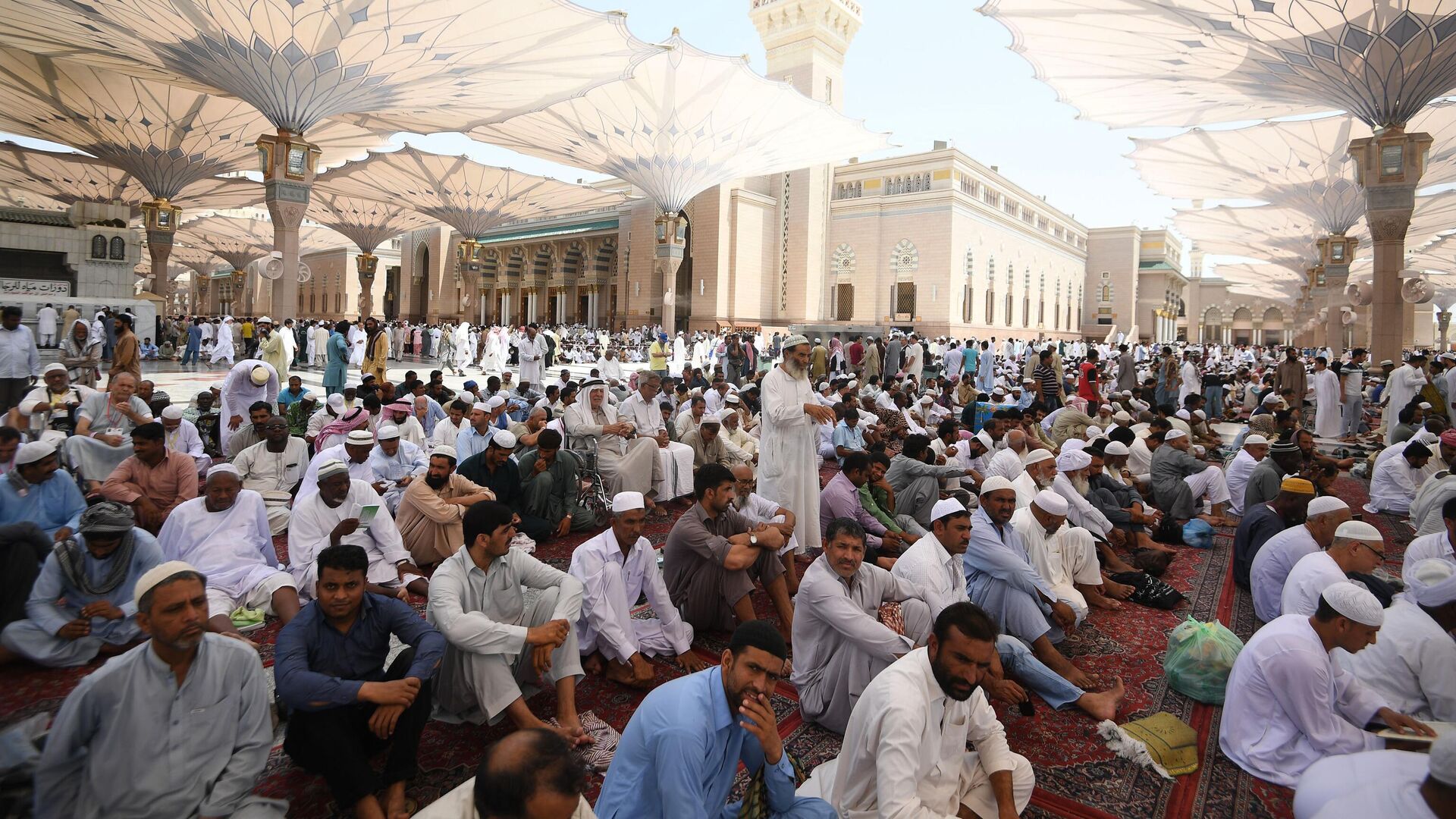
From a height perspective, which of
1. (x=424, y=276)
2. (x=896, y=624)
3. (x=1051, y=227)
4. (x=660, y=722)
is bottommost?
(x=896, y=624)

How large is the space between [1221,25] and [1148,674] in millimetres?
10649

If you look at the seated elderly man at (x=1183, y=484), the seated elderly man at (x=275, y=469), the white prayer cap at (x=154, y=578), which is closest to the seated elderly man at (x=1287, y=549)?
the seated elderly man at (x=1183, y=484)

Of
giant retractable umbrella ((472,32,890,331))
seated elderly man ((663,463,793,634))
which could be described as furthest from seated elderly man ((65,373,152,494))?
giant retractable umbrella ((472,32,890,331))

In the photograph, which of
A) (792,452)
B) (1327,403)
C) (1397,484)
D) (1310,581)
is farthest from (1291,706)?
(1327,403)

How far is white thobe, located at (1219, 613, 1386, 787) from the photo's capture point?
238cm

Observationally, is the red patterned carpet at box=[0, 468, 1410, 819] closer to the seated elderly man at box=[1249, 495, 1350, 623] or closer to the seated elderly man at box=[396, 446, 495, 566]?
the seated elderly man at box=[1249, 495, 1350, 623]

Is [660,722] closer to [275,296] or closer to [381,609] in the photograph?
[381,609]

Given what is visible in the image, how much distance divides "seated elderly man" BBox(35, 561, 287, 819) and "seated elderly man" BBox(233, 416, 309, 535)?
2969mm

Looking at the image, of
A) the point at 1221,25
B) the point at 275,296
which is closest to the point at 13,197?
the point at 275,296

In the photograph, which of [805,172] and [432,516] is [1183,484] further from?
[805,172]

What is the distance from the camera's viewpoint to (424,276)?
3972cm

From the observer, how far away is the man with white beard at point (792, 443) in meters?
4.68

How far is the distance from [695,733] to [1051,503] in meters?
2.63

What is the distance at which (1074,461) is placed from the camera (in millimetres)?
4934
